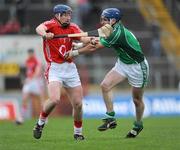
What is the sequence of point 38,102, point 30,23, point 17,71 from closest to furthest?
1. point 38,102
2. point 17,71
3. point 30,23

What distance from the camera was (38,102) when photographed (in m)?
28.5

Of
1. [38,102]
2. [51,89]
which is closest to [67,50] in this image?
[51,89]

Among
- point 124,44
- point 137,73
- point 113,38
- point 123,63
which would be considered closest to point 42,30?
point 113,38

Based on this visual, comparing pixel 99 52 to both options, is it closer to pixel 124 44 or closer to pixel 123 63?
pixel 123 63

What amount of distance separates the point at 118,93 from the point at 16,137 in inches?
536

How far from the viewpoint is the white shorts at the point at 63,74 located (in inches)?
594

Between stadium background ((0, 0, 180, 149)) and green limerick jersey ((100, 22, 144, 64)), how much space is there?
1249 centimetres

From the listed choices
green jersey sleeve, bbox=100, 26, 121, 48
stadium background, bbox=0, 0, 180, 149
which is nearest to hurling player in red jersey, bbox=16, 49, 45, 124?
stadium background, bbox=0, 0, 180, 149

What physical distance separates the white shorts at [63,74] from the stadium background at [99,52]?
12.8m

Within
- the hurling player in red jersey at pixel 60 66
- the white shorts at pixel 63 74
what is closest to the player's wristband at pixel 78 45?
the hurling player in red jersey at pixel 60 66

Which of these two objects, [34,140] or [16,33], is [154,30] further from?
[34,140]

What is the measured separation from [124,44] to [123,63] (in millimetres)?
473

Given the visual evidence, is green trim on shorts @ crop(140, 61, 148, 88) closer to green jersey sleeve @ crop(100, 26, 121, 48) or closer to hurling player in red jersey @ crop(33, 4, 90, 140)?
green jersey sleeve @ crop(100, 26, 121, 48)

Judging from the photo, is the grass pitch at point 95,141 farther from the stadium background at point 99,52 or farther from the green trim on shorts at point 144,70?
the stadium background at point 99,52
